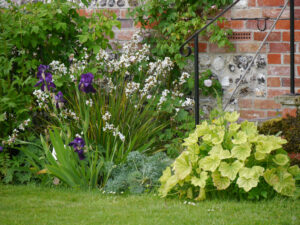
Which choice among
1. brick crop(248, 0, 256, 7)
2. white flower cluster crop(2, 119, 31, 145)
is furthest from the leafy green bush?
brick crop(248, 0, 256, 7)

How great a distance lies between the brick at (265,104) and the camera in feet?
15.3

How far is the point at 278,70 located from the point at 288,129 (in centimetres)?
125

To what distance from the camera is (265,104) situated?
4688 mm

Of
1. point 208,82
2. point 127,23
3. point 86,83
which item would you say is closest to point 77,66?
point 86,83

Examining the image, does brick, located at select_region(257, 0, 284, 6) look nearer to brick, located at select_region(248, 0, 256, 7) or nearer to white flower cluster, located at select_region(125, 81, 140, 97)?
brick, located at select_region(248, 0, 256, 7)

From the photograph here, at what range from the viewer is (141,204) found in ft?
10.8

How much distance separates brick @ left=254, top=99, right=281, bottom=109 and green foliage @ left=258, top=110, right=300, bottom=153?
85 centimetres

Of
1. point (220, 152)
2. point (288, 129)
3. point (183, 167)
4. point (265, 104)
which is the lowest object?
point (183, 167)

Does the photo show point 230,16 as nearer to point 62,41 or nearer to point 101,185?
point 62,41

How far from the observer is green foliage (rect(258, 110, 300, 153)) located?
3.43 m

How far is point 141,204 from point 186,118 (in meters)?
1.54

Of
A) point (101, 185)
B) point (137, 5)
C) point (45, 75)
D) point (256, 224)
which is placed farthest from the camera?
point (137, 5)

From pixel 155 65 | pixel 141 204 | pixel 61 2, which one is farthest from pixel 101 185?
pixel 61 2

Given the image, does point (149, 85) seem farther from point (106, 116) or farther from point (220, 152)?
point (220, 152)
